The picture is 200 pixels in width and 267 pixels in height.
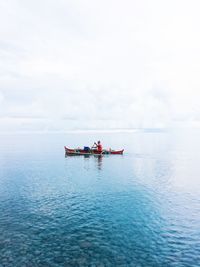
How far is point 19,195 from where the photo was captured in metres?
63.9

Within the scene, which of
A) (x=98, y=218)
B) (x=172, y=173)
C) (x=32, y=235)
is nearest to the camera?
(x=32, y=235)

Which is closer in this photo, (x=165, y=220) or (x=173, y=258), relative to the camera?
(x=173, y=258)

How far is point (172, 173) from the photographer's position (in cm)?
9706

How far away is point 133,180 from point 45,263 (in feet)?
178

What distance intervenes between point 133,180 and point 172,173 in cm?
2203

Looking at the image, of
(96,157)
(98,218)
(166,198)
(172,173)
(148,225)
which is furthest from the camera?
(96,157)

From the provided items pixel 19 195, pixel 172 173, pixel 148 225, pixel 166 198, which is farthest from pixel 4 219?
pixel 172 173

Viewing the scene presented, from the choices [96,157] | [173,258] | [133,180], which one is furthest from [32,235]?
[96,157]

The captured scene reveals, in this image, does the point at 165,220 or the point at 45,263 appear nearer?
the point at 45,263

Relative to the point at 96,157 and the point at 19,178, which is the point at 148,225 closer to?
the point at 19,178

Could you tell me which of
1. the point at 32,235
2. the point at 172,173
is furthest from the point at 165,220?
the point at 172,173

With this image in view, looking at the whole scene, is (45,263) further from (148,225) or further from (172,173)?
(172,173)

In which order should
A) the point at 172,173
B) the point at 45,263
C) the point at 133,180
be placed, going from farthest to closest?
the point at 172,173
the point at 133,180
the point at 45,263

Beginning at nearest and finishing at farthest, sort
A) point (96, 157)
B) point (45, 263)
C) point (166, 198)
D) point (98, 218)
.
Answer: point (45, 263)
point (98, 218)
point (166, 198)
point (96, 157)
